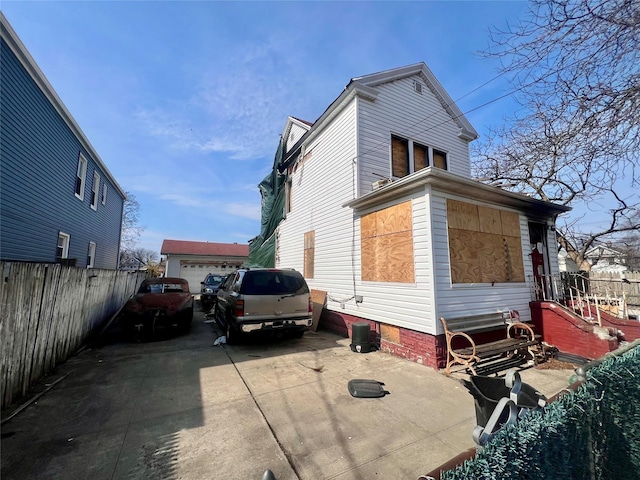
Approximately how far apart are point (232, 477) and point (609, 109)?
668 centimetres

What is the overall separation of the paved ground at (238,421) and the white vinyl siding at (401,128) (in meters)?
5.59

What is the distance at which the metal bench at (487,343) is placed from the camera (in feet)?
16.5

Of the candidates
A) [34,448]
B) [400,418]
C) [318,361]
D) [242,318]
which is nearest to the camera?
[34,448]

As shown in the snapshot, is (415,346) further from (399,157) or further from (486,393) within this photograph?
(399,157)

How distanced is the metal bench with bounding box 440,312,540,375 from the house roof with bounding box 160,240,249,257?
967 inches

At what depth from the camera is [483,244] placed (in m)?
6.52

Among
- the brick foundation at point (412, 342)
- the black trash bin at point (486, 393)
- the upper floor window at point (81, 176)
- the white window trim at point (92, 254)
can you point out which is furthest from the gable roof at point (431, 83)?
the white window trim at point (92, 254)

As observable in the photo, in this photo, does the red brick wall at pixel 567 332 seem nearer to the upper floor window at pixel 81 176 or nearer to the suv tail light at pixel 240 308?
the suv tail light at pixel 240 308

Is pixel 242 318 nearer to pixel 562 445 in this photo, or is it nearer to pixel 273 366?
pixel 273 366

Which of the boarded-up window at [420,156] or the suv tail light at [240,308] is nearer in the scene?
the suv tail light at [240,308]

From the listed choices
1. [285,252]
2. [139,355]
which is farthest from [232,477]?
[285,252]

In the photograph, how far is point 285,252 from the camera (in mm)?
13031

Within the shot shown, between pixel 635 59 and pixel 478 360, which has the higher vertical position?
pixel 635 59

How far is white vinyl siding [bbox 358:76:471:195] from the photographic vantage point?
8.58m
